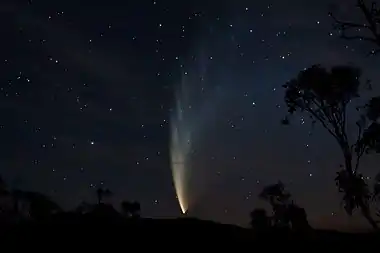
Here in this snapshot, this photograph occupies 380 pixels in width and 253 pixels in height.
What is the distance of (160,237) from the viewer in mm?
33219

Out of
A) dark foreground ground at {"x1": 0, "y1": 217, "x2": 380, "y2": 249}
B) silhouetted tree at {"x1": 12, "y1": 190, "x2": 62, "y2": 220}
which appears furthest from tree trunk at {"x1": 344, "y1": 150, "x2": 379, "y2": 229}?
silhouetted tree at {"x1": 12, "y1": 190, "x2": 62, "y2": 220}

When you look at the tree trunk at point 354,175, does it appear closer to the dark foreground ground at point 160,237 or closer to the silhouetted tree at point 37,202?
the dark foreground ground at point 160,237

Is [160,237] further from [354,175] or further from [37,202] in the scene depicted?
[37,202]

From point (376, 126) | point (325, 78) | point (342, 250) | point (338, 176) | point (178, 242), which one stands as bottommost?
point (342, 250)

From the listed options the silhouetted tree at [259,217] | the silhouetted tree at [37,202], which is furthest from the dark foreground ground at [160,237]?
the silhouetted tree at [259,217]

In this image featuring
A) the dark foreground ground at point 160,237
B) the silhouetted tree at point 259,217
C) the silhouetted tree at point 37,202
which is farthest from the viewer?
the silhouetted tree at point 259,217

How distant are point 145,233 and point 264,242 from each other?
7.91 metres

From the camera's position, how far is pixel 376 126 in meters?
32.8

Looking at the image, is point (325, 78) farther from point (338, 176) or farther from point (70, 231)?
point (70, 231)

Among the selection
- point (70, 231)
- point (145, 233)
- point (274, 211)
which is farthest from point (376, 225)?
point (274, 211)

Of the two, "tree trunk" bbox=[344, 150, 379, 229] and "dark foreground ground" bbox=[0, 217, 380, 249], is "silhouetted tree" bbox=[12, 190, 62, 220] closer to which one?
"dark foreground ground" bbox=[0, 217, 380, 249]

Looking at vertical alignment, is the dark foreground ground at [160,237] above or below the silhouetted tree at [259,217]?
below

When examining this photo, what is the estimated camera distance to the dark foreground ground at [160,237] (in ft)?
102

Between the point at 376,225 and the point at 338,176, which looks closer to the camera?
the point at 376,225
